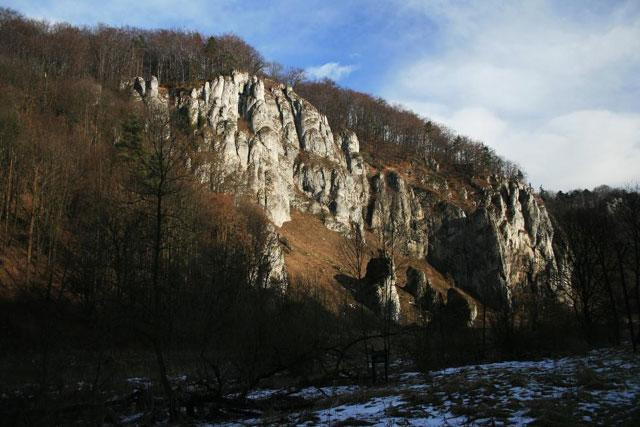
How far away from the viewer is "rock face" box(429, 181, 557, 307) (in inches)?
3002

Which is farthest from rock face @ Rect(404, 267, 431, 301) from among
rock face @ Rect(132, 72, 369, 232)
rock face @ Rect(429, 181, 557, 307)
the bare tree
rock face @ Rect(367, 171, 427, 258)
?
the bare tree

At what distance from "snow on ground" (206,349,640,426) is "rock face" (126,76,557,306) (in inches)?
1929

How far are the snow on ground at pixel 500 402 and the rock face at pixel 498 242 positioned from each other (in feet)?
212

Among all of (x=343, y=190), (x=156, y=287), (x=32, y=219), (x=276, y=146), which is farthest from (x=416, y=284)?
(x=156, y=287)

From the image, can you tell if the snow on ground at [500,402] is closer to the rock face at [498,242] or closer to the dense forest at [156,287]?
the dense forest at [156,287]

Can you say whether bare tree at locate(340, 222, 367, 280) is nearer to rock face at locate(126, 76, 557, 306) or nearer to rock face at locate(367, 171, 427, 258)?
rock face at locate(126, 76, 557, 306)

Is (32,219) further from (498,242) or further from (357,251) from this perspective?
(498,242)

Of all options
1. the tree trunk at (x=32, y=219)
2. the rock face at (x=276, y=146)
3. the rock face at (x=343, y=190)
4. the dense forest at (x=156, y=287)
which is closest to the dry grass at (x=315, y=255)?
the rock face at (x=343, y=190)

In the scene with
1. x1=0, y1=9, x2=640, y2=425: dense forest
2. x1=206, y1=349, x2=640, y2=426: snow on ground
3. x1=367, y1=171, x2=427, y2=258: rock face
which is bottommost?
x1=206, y1=349, x2=640, y2=426: snow on ground

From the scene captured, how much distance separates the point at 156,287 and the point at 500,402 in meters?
7.36

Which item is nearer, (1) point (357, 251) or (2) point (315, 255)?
(1) point (357, 251)

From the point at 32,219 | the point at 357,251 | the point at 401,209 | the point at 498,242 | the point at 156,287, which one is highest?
the point at 401,209

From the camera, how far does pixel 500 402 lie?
765 cm

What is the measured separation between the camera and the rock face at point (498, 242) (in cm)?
7625
